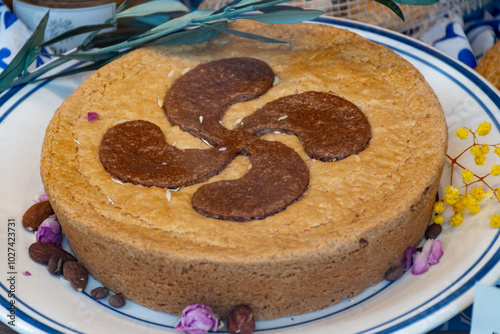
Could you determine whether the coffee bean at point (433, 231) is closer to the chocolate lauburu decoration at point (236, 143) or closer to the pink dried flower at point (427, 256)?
the pink dried flower at point (427, 256)

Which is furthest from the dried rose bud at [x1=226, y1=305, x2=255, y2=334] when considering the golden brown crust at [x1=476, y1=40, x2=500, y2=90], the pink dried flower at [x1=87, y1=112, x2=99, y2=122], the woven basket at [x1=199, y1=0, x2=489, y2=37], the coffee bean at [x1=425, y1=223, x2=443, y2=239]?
the woven basket at [x1=199, y1=0, x2=489, y2=37]

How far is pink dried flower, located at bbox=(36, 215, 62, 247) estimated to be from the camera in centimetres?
218

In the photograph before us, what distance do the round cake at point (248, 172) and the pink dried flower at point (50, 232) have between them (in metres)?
0.20

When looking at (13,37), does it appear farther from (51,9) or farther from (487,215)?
(487,215)

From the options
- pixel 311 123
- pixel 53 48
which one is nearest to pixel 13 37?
pixel 53 48

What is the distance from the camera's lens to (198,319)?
180 centimetres

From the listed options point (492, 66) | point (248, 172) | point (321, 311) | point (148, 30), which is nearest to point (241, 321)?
point (321, 311)

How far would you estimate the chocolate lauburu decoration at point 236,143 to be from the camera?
6.51 feet

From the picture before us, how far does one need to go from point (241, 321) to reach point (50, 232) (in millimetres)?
857

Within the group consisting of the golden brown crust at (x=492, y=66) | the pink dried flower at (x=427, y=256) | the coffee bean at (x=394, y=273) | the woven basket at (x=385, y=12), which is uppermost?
the woven basket at (x=385, y=12)

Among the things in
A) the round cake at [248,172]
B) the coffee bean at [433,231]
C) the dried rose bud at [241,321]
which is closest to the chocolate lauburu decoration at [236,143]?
the round cake at [248,172]

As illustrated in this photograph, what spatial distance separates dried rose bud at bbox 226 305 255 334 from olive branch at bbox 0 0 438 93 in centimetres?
120

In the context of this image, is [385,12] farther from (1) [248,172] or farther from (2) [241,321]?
(2) [241,321]

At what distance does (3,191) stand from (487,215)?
197 cm
